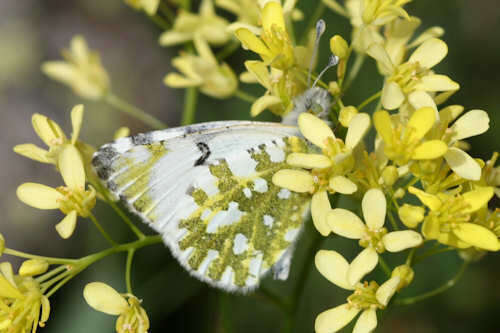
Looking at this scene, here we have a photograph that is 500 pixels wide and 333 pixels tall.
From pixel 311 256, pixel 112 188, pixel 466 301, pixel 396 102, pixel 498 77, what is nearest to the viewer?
pixel 396 102

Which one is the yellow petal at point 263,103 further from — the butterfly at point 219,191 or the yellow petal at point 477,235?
the yellow petal at point 477,235

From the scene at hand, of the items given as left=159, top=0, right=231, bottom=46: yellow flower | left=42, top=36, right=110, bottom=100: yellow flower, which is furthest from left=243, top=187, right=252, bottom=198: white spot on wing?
left=42, top=36, right=110, bottom=100: yellow flower

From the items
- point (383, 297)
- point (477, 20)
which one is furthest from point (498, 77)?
point (383, 297)

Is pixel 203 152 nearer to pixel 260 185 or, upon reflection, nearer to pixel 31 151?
pixel 260 185

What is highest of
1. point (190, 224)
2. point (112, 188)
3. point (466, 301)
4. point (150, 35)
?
point (112, 188)

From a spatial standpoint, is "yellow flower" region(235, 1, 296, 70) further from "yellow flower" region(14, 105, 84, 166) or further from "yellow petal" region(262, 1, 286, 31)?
"yellow flower" region(14, 105, 84, 166)

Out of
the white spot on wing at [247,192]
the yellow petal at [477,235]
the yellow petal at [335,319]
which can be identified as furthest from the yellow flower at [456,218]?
the white spot on wing at [247,192]

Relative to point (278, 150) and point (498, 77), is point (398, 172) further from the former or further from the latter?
point (498, 77)

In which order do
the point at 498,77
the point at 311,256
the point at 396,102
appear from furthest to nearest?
the point at 498,77 → the point at 311,256 → the point at 396,102
